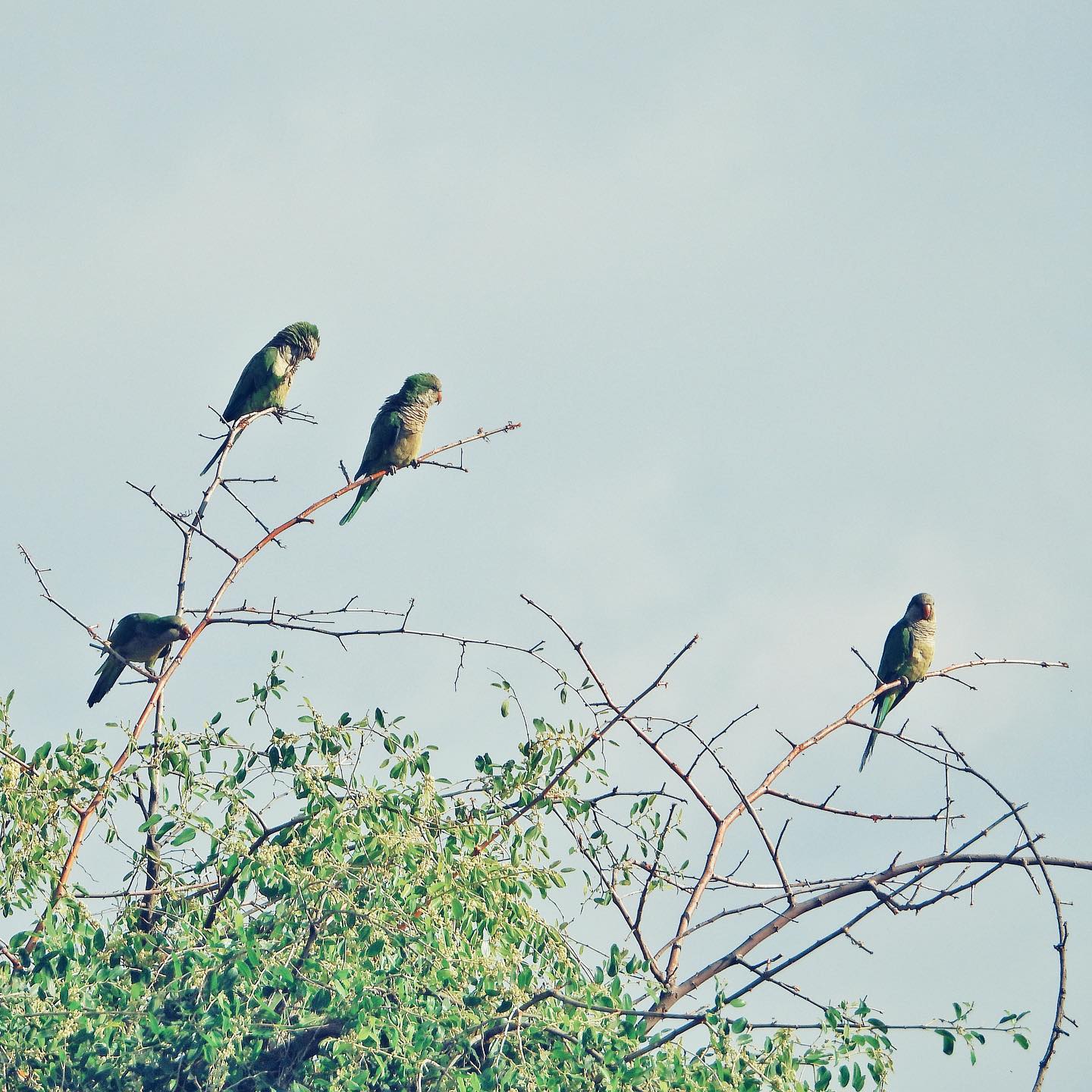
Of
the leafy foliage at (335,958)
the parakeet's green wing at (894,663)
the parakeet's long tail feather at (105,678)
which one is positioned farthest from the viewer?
the parakeet's green wing at (894,663)

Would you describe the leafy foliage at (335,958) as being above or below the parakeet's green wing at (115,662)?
below

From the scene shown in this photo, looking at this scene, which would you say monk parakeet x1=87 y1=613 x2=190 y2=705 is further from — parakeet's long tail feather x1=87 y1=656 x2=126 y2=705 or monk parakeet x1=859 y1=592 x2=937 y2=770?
monk parakeet x1=859 y1=592 x2=937 y2=770

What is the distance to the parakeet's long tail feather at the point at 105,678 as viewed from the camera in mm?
7020

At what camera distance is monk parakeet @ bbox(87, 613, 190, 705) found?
7.03 meters

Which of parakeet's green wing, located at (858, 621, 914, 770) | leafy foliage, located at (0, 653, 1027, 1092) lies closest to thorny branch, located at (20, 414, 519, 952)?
leafy foliage, located at (0, 653, 1027, 1092)

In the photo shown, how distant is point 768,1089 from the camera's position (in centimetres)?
453

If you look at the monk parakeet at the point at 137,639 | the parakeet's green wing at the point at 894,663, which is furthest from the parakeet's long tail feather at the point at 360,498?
the parakeet's green wing at the point at 894,663

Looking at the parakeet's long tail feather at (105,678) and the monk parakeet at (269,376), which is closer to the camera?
the parakeet's long tail feather at (105,678)

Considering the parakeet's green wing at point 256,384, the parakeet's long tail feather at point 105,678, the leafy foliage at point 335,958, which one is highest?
the parakeet's green wing at point 256,384

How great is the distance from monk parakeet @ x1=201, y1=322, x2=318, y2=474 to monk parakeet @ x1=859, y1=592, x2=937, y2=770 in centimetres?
451

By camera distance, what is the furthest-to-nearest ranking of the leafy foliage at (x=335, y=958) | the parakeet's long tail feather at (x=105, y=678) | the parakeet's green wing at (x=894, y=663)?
1. the parakeet's green wing at (x=894, y=663)
2. the parakeet's long tail feather at (x=105, y=678)
3. the leafy foliage at (x=335, y=958)

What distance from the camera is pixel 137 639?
7.11 metres

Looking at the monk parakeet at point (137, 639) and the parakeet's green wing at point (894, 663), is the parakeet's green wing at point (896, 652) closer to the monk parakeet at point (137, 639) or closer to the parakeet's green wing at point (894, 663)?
the parakeet's green wing at point (894, 663)

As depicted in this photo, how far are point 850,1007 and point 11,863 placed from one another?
3157mm
